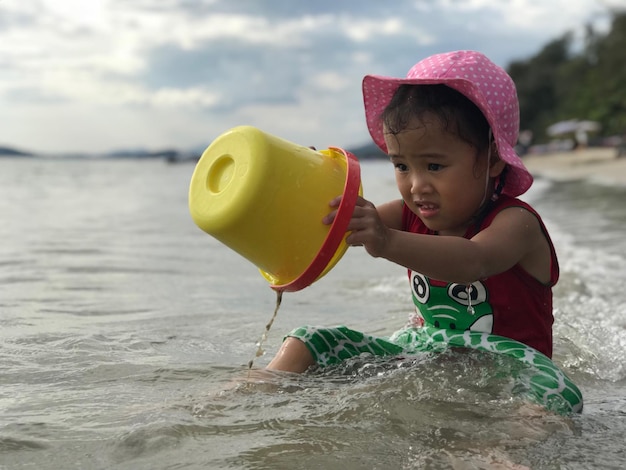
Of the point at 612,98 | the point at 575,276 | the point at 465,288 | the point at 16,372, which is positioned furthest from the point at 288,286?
the point at 612,98

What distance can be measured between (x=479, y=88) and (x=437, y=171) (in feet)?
0.99

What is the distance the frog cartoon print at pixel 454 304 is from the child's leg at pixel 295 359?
48 cm

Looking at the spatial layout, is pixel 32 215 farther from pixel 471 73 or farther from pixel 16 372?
pixel 471 73

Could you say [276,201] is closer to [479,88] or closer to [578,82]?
[479,88]

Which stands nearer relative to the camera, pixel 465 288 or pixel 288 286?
pixel 288 286

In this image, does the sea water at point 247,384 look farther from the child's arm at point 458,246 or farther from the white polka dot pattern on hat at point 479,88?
the white polka dot pattern on hat at point 479,88

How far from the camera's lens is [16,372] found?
2.70 meters

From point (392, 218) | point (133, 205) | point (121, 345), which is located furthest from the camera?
point (133, 205)

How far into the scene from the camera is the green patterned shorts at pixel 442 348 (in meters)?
2.36

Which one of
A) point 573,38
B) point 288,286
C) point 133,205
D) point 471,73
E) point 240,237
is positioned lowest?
point 133,205

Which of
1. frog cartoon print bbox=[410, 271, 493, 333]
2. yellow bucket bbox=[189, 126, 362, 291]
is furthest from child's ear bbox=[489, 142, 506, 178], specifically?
yellow bucket bbox=[189, 126, 362, 291]

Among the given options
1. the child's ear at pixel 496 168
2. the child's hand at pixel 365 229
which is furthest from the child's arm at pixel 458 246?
the child's ear at pixel 496 168

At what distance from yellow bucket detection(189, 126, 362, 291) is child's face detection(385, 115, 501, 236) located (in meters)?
0.24

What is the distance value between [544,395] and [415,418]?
0.44 m
